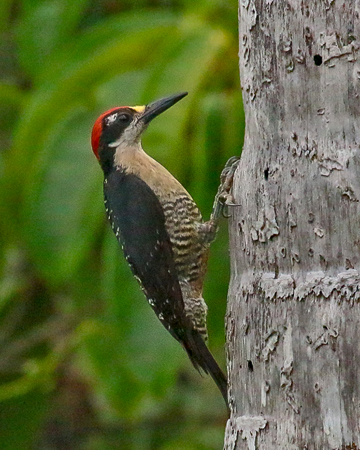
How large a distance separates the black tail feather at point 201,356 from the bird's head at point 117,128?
1.06 metres

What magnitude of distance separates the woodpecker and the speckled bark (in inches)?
32.9

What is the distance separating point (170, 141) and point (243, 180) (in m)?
0.88

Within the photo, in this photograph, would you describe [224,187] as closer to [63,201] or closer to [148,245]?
[148,245]

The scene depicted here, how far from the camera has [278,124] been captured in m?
2.96

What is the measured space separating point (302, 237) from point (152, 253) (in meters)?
1.27

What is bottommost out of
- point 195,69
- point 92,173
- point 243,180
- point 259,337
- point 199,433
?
point 199,433

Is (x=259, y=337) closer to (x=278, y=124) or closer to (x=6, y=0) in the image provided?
(x=278, y=124)

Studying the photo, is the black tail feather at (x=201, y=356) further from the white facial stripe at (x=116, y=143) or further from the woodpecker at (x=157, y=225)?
the white facial stripe at (x=116, y=143)

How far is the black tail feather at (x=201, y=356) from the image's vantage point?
372cm

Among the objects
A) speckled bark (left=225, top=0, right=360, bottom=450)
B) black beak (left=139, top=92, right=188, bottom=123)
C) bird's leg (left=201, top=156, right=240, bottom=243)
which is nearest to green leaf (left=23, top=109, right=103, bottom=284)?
black beak (left=139, top=92, right=188, bottom=123)

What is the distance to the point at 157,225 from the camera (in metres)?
4.06

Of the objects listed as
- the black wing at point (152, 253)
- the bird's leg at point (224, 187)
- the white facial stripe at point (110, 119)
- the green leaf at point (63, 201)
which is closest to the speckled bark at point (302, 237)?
the bird's leg at point (224, 187)

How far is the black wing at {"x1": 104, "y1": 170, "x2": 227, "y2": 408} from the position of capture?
3879 millimetres

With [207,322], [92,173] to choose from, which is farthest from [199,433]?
[92,173]
